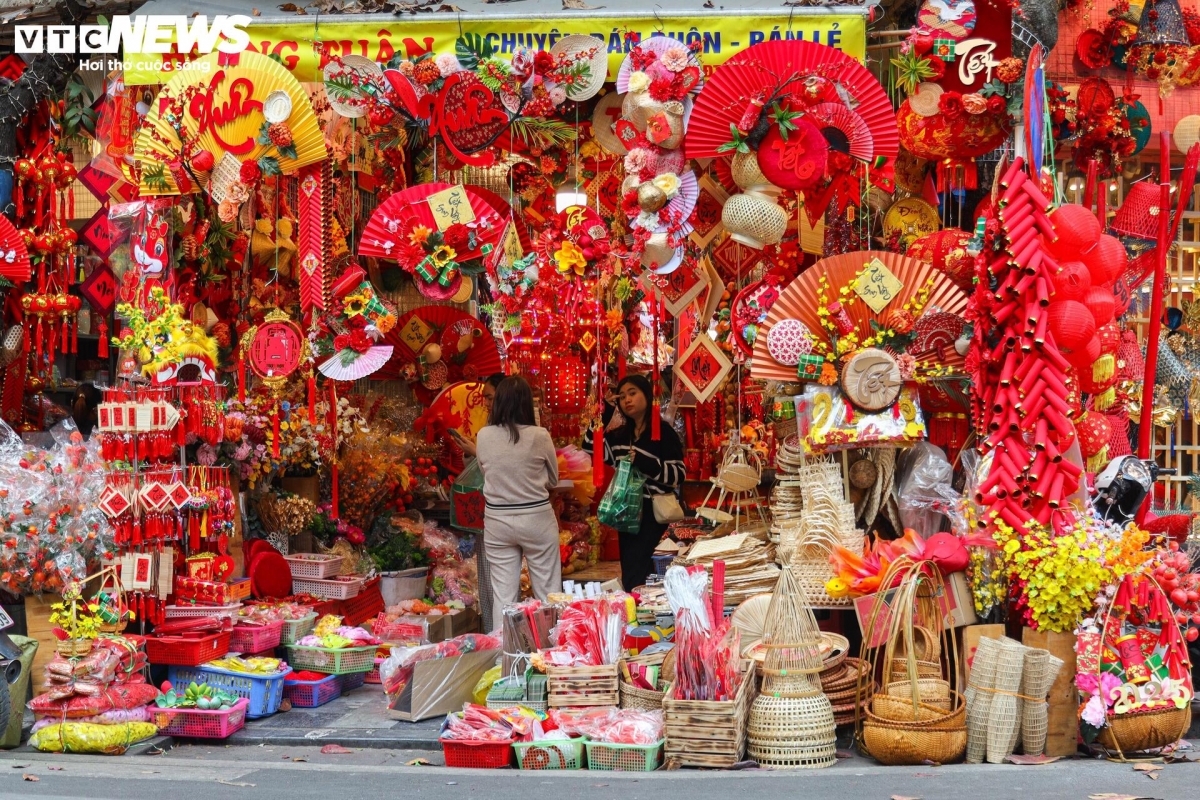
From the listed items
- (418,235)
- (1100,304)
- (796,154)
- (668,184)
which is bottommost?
(1100,304)

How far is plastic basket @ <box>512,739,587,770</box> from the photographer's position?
5.47 metres

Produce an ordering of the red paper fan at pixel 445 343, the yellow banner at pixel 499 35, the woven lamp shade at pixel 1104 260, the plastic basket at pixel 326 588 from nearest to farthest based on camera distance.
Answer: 1. the woven lamp shade at pixel 1104 260
2. the yellow banner at pixel 499 35
3. the plastic basket at pixel 326 588
4. the red paper fan at pixel 445 343

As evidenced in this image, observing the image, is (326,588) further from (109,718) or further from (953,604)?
(953,604)

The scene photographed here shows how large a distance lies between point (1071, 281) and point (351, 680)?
4.24 metres

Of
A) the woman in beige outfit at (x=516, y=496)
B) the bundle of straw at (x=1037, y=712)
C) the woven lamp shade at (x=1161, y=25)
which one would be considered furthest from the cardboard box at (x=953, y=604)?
the woven lamp shade at (x=1161, y=25)

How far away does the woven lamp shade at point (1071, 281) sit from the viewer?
5684 mm

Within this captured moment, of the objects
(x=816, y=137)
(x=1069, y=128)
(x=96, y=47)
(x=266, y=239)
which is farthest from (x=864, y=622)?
(x=96, y=47)

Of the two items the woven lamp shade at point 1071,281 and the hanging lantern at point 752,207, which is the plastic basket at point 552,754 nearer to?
the hanging lantern at point 752,207

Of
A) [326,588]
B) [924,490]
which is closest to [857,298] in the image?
[924,490]

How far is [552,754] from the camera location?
5480 millimetres

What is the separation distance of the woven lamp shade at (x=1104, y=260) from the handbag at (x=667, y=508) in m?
2.97

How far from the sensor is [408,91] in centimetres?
664

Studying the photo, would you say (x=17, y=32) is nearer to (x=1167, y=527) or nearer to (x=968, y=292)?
(x=968, y=292)

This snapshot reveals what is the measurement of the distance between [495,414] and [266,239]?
6.12ft
